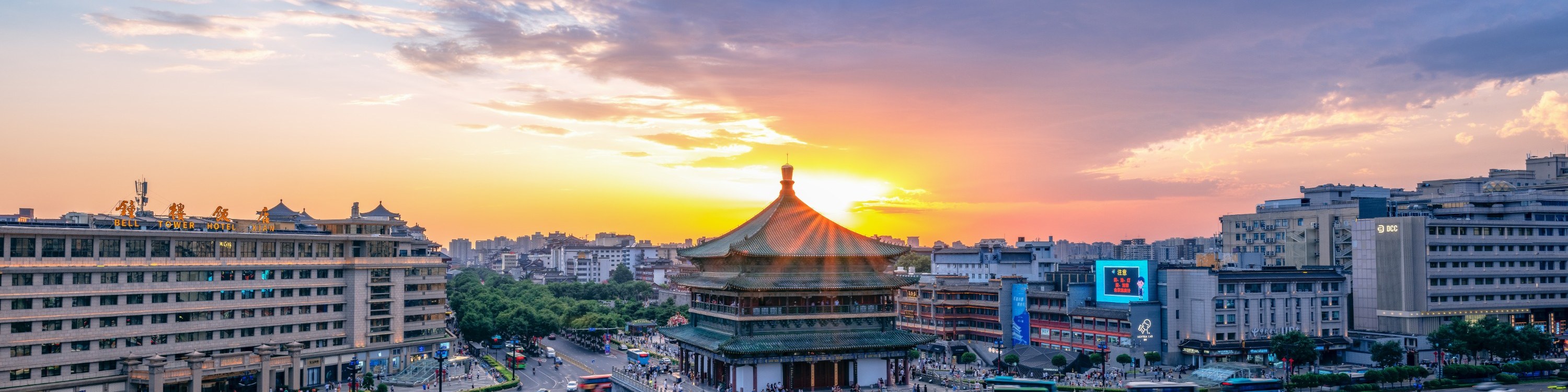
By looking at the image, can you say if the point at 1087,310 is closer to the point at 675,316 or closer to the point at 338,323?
the point at 675,316

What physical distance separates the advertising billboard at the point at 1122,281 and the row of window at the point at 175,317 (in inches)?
3082

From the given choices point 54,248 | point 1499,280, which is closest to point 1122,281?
point 1499,280

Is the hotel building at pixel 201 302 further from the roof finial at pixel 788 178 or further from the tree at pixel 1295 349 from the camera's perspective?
the tree at pixel 1295 349

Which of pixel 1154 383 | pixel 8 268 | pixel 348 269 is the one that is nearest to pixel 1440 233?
pixel 1154 383

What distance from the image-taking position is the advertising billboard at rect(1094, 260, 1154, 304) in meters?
114

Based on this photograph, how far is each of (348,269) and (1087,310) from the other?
249ft

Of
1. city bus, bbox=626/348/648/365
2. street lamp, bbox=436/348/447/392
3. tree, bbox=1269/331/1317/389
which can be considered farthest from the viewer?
city bus, bbox=626/348/648/365

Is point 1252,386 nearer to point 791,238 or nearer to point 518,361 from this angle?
point 791,238

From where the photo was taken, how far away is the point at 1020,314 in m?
126

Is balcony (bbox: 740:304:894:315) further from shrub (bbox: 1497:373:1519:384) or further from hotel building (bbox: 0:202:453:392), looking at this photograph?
shrub (bbox: 1497:373:1519:384)

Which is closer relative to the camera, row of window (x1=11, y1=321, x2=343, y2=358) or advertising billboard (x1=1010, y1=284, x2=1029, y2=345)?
row of window (x1=11, y1=321, x2=343, y2=358)

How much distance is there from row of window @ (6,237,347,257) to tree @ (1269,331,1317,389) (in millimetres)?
87907

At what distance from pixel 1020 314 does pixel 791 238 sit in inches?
1885

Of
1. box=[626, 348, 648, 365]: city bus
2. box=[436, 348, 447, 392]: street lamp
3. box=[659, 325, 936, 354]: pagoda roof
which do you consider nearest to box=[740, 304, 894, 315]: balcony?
box=[659, 325, 936, 354]: pagoda roof
